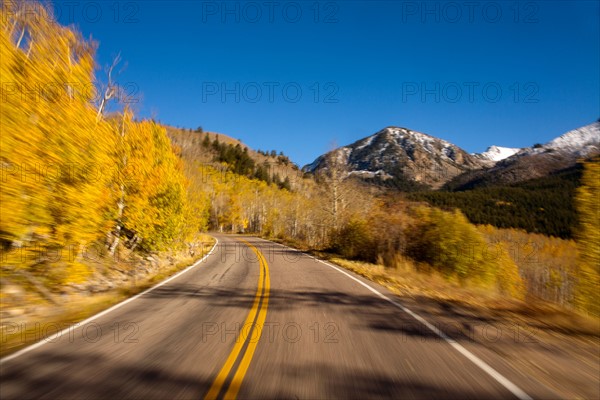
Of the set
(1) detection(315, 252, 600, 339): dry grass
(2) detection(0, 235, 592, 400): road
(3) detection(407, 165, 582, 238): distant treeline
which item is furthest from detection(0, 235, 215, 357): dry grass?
(3) detection(407, 165, 582, 238): distant treeline

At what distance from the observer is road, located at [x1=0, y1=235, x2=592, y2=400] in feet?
11.9

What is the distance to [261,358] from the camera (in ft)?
14.8

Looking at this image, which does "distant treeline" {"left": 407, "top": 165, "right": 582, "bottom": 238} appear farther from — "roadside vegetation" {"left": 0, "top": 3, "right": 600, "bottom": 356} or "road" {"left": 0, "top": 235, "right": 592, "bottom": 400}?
"road" {"left": 0, "top": 235, "right": 592, "bottom": 400}

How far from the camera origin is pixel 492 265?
53.2 feet

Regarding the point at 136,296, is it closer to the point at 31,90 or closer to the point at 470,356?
the point at 31,90

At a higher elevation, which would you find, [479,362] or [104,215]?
[104,215]

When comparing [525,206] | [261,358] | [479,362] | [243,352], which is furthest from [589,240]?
[525,206]

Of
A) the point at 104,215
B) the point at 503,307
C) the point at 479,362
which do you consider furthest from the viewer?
the point at 104,215

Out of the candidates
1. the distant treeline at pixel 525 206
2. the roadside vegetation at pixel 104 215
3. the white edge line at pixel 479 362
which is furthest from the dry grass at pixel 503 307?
the distant treeline at pixel 525 206

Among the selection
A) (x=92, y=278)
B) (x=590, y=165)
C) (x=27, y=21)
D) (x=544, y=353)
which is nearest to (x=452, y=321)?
(x=544, y=353)

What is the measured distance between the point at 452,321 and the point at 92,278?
440 inches

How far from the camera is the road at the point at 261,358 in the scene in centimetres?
363

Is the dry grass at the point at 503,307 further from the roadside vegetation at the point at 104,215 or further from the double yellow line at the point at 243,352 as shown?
the double yellow line at the point at 243,352

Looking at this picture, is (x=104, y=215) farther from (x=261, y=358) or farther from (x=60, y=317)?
(x=261, y=358)
